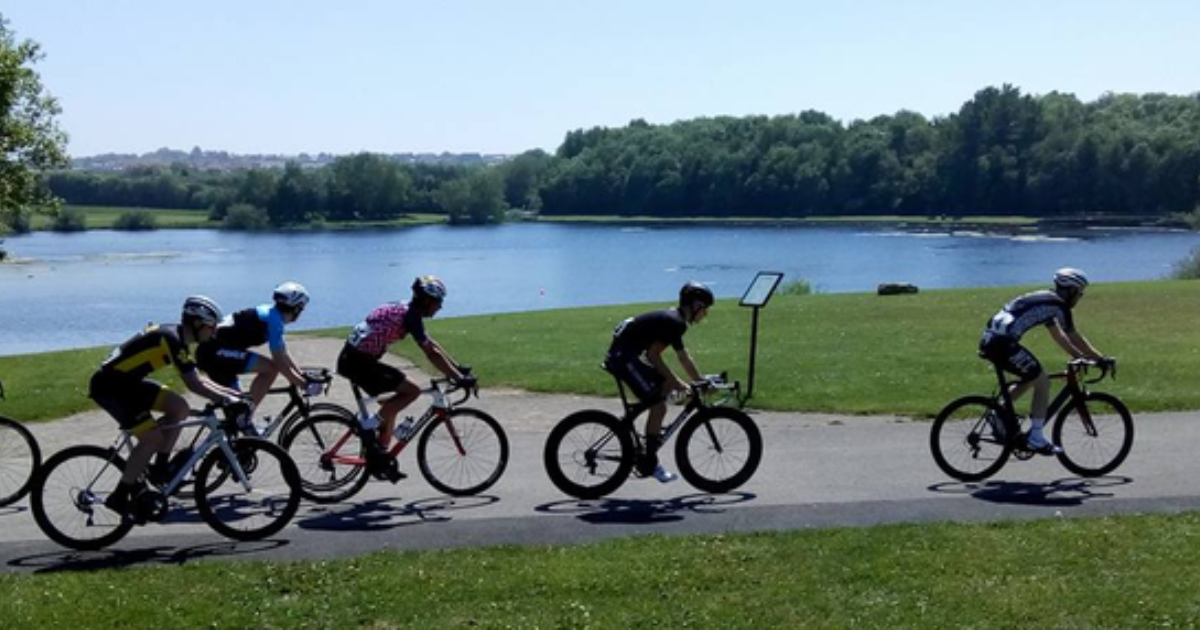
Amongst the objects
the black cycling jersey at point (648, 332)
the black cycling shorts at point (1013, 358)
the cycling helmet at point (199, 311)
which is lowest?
the black cycling shorts at point (1013, 358)

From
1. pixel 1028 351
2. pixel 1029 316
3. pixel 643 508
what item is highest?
pixel 1029 316

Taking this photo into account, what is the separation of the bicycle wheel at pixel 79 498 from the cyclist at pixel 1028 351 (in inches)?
295

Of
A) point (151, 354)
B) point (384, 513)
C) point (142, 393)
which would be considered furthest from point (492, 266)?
point (151, 354)

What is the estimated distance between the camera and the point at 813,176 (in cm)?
16562

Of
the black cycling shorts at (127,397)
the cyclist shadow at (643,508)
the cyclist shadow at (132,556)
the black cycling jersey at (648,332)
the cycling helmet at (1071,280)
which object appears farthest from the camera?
the cycling helmet at (1071,280)

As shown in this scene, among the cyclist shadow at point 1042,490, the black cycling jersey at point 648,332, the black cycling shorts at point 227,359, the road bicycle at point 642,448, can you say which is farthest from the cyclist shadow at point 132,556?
the cyclist shadow at point 1042,490

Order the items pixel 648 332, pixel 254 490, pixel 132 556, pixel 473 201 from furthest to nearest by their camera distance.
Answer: pixel 473 201 < pixel 648 332 < pixel 254 490 < pixel 132 556

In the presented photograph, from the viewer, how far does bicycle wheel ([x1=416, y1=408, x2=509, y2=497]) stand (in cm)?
1209

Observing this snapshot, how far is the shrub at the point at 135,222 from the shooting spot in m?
161

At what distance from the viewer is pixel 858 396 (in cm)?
1812

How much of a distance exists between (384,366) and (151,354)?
2.35 m

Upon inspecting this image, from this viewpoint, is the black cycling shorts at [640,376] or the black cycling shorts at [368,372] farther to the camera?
the black cycling shorts at [368,372]

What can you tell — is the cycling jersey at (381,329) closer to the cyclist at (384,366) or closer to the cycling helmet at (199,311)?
the cyclist at (384,366)

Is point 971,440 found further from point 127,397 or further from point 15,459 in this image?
point 15,459
